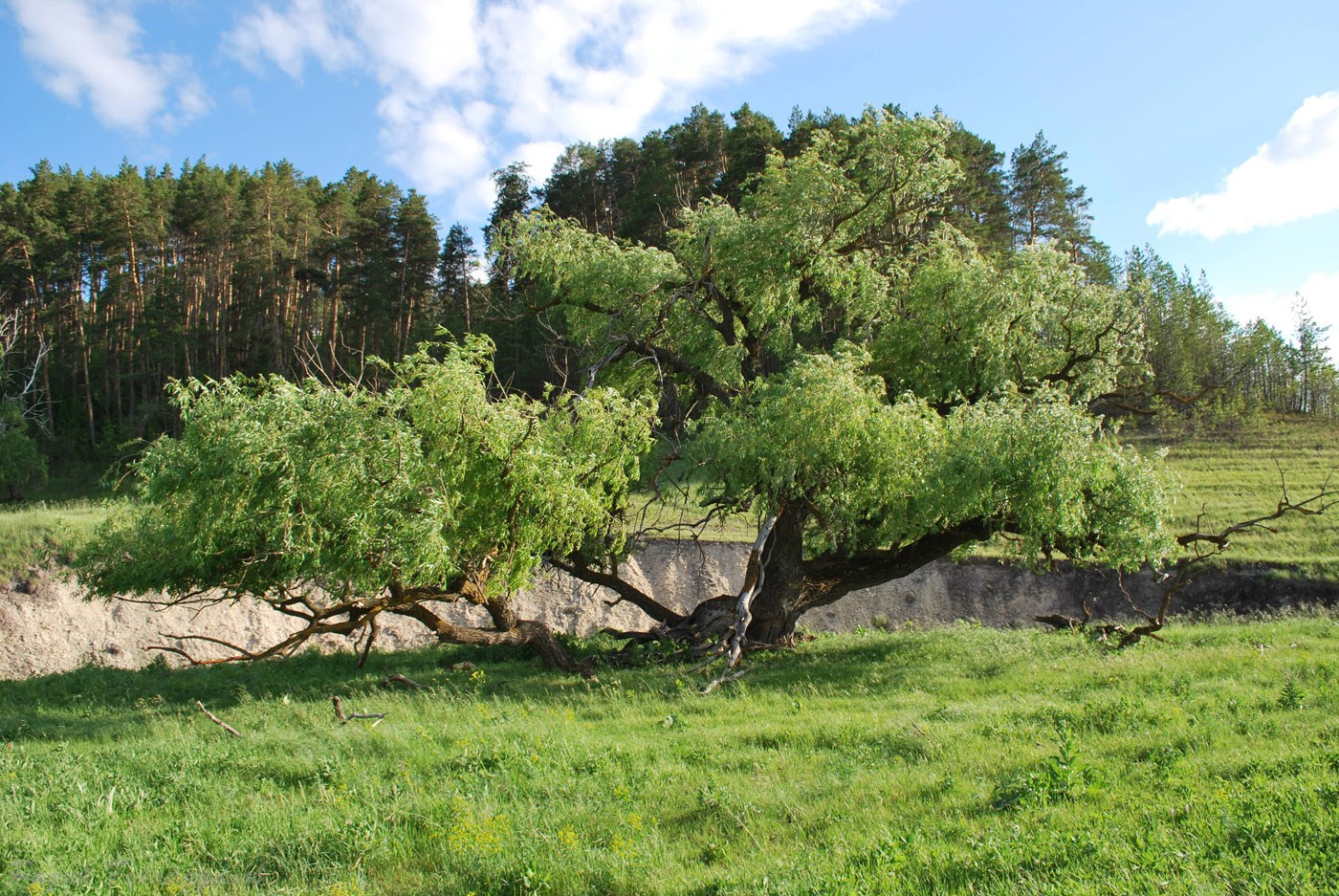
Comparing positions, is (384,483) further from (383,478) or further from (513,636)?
(513,636)

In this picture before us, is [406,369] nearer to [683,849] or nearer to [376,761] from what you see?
[376,761]

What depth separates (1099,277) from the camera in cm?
5266

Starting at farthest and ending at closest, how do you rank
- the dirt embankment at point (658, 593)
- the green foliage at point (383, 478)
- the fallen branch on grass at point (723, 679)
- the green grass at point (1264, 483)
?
the green grass at point (1264, 483), the dirt embankment at point (658, 593), the fallen branch on grass at point (723, 679), the green foliage at point (383, 478)

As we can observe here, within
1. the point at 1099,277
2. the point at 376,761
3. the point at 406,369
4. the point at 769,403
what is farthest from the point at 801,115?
the point at 376,761

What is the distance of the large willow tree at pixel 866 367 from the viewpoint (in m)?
13.3

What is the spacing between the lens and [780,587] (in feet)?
54.5

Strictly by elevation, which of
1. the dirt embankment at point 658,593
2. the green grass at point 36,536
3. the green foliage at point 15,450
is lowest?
the dirt embankment at point 658,593

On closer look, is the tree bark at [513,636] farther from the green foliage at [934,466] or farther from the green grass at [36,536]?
the green grass at [36,536]

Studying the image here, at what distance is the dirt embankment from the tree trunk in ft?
21.9

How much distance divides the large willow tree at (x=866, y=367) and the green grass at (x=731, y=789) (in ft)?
9.99

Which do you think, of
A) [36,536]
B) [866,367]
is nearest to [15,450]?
[36,536]

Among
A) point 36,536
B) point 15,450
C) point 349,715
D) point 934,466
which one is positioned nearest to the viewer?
point 349,715

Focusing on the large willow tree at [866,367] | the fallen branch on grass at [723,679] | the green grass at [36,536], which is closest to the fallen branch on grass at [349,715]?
the fallen branch on grass at [723,679]

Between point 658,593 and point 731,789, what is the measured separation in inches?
839
